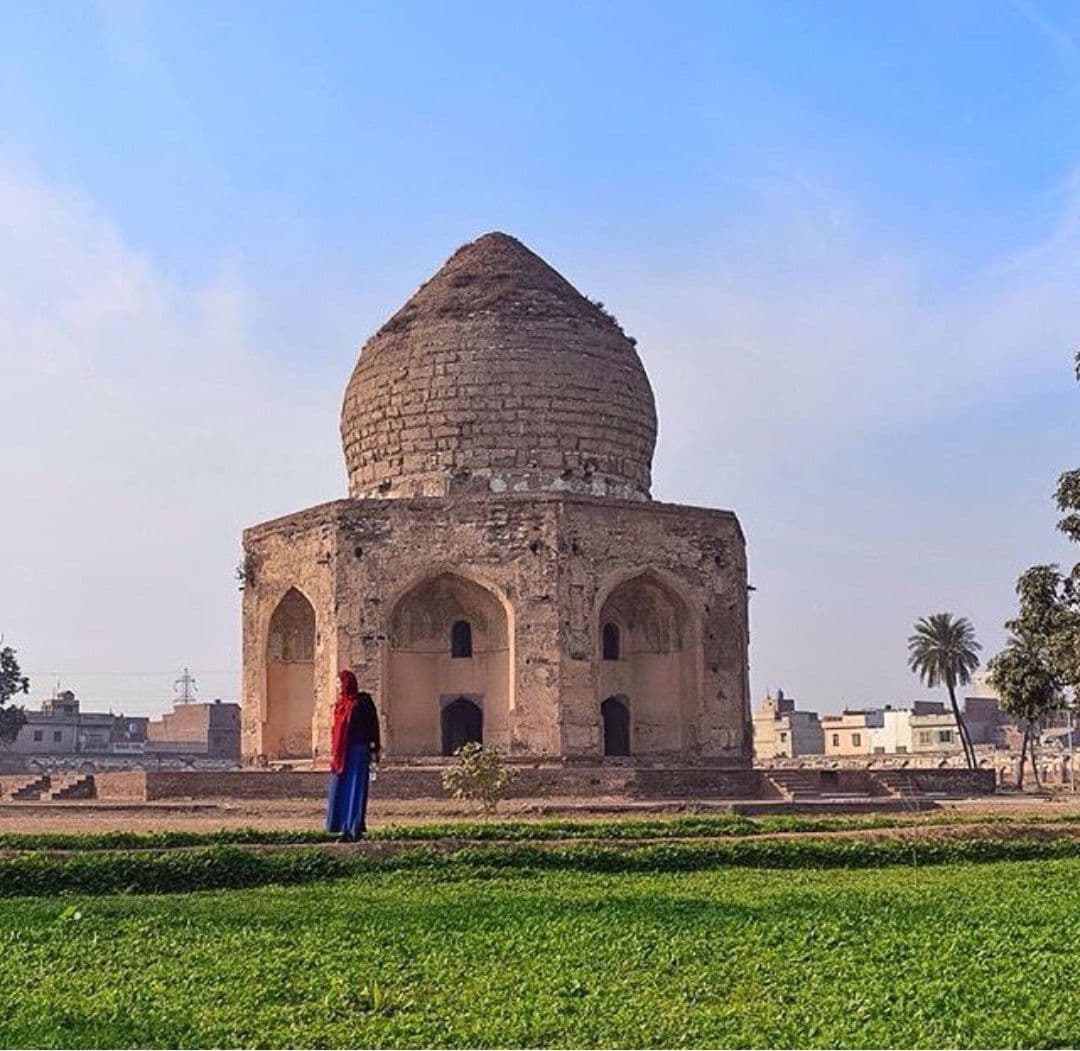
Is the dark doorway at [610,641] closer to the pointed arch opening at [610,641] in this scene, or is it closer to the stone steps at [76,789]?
the pointed arch opening at [610,641]

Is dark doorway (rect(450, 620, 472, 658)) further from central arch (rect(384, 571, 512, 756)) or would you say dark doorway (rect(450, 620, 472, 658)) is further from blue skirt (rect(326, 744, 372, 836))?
blue skirt (rect(326, 744, 372, 836))

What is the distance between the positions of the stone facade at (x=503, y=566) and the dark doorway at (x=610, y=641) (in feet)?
0.11

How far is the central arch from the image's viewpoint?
2727 centimetres

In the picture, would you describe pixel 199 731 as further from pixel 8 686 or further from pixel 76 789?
pixel 76 789

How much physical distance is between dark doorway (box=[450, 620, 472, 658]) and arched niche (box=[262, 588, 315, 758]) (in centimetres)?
306

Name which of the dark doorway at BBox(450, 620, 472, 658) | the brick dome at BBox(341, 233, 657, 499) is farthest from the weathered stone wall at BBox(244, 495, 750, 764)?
the brick dome at BBox(341, 233, 657, 499)

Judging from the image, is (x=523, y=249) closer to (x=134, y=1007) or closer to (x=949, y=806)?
(x=949, y=806)

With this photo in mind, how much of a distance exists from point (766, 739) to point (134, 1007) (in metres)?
68.0

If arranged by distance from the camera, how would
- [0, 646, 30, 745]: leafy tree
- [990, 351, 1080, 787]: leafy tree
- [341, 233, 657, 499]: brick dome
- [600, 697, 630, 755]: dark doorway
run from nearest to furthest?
[990, 351, 1080, 787]: leafy tree, [600, 697, 630, 755]: dark doorway, [341, 233, 657, 499]: brick dome, [0, 646, 30, 745]: leafy tree

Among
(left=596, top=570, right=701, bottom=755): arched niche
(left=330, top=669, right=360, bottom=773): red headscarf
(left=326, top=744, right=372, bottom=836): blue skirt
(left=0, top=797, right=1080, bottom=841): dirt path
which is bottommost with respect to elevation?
(left=0, top=797, right=1080, bottom=841): dirt path

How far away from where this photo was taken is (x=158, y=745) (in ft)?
228

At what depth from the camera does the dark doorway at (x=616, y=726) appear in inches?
1109

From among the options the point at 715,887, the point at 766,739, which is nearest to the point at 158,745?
the point at 766,739

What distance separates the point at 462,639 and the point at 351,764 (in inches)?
602
